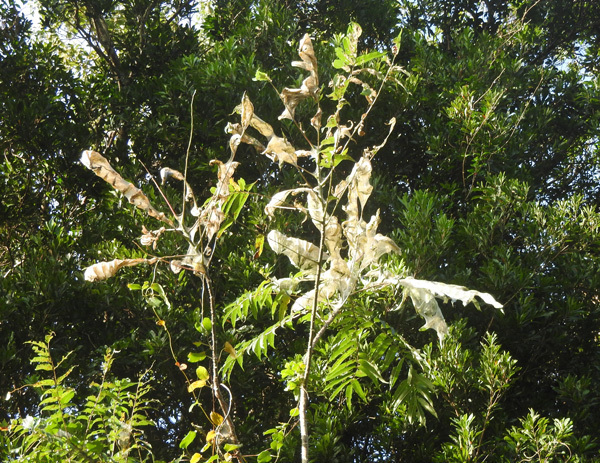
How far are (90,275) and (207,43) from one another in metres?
7.47

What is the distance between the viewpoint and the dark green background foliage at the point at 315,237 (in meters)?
4.82

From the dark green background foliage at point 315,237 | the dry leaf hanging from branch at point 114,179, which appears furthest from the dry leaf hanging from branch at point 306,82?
the dark green background foliage at point 315,237

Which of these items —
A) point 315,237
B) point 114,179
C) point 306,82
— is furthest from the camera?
point 315,237

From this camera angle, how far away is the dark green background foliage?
190 inches

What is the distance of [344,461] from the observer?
4.68 meters

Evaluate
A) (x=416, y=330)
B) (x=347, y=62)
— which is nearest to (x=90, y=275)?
(x=347, y=62)

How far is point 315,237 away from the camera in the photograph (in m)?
6.20

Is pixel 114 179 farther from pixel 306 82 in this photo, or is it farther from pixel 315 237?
pixel 315 237

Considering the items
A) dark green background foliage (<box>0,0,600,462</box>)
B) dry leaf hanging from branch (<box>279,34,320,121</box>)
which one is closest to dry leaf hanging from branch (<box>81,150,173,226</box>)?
dry leaf hanging from branch (<box>279,34,320,121</box>)

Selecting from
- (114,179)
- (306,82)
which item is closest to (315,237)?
(306,82)

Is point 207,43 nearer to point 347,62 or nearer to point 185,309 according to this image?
point 185,309

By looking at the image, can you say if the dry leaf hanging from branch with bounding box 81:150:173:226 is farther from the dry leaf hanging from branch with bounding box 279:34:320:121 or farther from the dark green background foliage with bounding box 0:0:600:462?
the dark green background foliage with bounding box 0:0:600:462

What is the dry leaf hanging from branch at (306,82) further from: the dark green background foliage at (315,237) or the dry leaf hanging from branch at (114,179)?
the dark green background foliage at (315,237)

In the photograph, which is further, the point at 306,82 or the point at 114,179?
the point at 306,82
